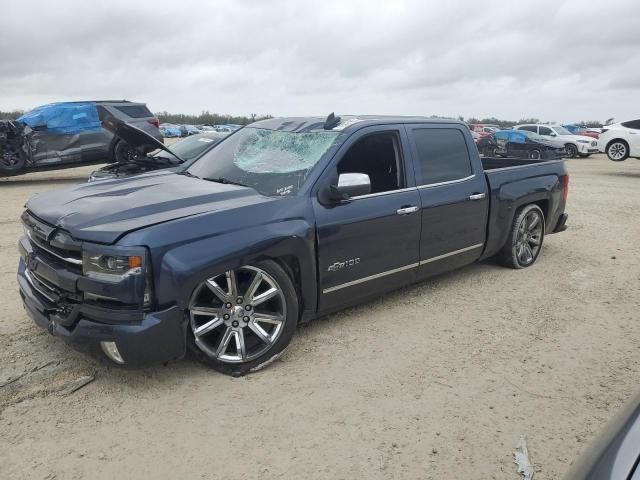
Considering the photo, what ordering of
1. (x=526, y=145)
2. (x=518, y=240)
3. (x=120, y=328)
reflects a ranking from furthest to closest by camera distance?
(x=526, y=145), (x=518, y=240), (x=120, y=328)

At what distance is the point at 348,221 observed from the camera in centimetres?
392

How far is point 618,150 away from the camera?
56.3 ft

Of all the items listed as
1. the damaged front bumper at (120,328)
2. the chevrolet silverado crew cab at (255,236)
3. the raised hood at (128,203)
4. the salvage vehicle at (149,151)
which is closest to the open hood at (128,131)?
the salvage vehicle at (149,151)

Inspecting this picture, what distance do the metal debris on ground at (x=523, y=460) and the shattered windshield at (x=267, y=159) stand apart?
2175mm

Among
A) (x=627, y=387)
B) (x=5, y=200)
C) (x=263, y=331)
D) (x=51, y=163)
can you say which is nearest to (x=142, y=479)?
(x=263, y=331)

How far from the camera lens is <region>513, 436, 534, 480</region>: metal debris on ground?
254cm

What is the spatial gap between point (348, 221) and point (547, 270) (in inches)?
123

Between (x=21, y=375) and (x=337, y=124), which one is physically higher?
(x=337, y=124)

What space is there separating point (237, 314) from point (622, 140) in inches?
690

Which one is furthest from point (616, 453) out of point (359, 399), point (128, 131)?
point (128, 131)

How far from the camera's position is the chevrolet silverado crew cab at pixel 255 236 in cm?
304

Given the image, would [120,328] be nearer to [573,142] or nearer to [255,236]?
[255,236]

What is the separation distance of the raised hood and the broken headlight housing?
0.09 m

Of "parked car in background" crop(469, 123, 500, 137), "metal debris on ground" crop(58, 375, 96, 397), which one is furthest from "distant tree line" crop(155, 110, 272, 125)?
"metal debris on ground" crop(58, 375, 96, 397)
